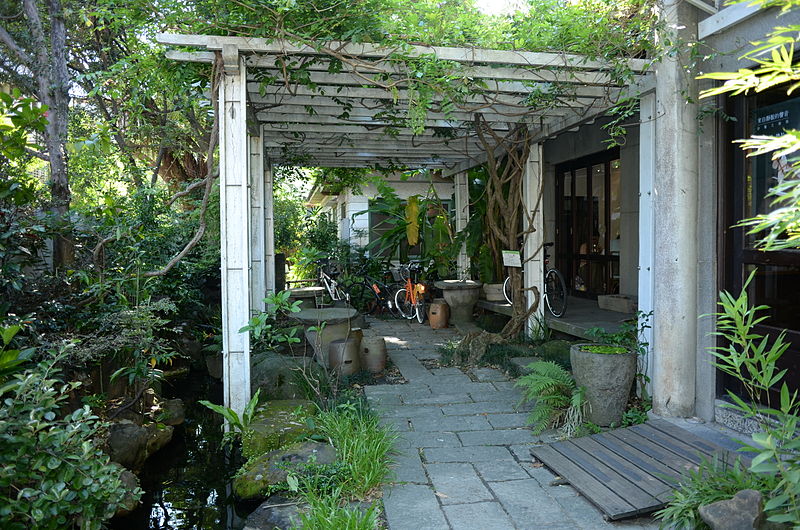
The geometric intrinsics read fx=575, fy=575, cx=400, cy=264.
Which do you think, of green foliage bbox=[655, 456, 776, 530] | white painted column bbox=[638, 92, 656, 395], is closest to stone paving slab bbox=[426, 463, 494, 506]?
green foliage bbox=[655, 456, 776, 530]

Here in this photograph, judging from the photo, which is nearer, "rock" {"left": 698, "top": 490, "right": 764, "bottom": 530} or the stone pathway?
"rock" {"left": 698, "top": 490, "right": 764, "bottom": 530}

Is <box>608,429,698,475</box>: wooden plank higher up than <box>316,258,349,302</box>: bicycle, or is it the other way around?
<box>316,258,349,302</box>: bicycle

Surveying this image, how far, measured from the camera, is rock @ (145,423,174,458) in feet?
17.3

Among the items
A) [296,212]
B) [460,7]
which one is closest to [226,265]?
[460,7]

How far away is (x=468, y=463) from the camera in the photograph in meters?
4.24

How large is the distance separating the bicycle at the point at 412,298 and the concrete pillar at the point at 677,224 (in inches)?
261

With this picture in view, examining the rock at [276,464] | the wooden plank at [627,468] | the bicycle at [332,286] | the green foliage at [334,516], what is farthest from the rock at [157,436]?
the bicycle at [332,286]

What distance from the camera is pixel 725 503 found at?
2650 mm

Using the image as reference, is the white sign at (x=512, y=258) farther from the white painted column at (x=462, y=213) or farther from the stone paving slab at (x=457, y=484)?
the stone paving slab at (x=457, y=484)

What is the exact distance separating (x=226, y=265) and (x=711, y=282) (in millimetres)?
4046

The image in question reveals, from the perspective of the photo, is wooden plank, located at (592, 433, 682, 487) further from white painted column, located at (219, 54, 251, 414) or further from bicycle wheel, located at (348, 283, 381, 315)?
bicycle wheel, located at (348, 283, 381, 315)

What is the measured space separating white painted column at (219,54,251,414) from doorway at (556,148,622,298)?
20.5 feet

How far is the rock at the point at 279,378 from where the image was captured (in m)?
5.76

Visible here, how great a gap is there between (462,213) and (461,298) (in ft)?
7.82
